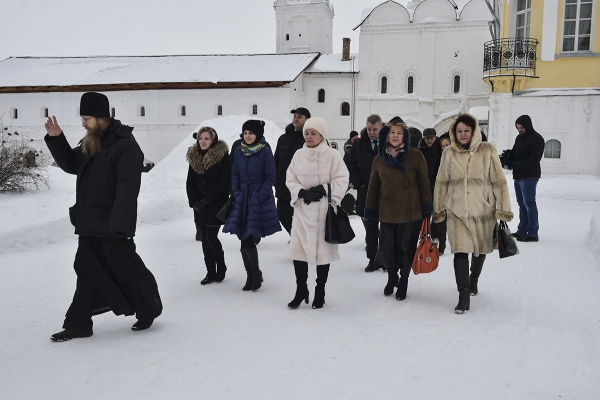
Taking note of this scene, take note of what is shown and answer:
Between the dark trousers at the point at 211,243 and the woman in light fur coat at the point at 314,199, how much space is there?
129 cm

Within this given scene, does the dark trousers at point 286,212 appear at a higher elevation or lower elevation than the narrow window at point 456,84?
lower

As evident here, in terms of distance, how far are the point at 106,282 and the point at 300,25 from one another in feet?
163

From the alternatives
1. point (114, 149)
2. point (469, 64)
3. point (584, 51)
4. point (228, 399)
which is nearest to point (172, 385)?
point (228, 399)

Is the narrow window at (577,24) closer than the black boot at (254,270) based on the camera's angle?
No

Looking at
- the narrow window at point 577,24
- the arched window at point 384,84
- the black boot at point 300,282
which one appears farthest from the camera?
the arched window at point 384,84

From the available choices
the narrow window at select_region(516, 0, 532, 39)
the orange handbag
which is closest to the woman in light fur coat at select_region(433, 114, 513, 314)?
the orange handbag

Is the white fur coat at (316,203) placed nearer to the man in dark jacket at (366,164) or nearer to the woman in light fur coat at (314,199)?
the woman in light fur coat at (314,199)

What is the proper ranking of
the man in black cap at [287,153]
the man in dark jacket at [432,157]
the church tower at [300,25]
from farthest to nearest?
1. the church tower at [300,25]
2. the man in dark jacket at [432,157]
3. the man in black cap at [287,153]

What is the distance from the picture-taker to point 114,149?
4.44 meters

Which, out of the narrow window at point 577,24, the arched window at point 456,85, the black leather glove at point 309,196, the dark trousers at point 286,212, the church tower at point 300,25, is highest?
the church tower at point 300,25

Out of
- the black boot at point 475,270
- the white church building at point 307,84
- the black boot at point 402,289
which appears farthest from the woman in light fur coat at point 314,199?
the white church building at point 307,84

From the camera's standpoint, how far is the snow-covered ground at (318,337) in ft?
11.7

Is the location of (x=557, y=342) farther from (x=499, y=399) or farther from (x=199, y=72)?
(x=199, y=72)

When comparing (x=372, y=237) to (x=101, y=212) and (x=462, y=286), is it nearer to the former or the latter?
(x=462, y=286)
